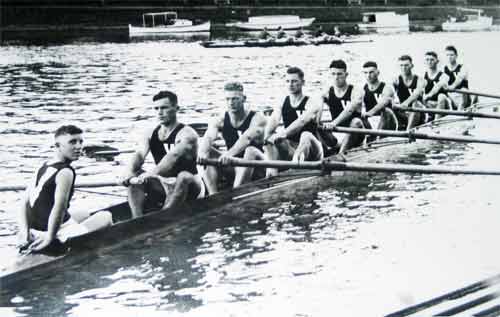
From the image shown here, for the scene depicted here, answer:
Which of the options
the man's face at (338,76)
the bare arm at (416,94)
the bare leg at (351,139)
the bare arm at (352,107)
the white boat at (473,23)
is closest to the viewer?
the man's face at (338,76)

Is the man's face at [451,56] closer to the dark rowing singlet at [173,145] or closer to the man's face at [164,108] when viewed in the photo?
the dark rowing singlet at [173,145]

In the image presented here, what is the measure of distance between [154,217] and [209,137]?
1.06m

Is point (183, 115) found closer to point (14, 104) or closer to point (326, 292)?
point (14, 104)

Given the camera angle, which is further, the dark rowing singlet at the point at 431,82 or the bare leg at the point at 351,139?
the dark rowing singlet at the point at 431,82

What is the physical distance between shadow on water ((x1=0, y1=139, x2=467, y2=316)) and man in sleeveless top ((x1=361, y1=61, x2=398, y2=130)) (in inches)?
55.0

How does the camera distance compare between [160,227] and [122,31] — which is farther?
[122,31]

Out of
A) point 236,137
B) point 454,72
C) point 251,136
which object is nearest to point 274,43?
point 454,72

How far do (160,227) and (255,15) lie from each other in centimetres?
2339

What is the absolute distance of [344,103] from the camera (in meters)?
6.84

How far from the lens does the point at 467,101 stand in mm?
10023

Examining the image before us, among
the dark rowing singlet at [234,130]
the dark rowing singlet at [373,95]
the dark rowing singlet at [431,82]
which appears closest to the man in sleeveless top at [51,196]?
the dark rowing singlet at [234,130]

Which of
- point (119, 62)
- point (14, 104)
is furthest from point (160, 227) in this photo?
point (119, 62)

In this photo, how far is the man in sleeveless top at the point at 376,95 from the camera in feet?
24.0

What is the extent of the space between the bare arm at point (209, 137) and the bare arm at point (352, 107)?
5.68 feet
